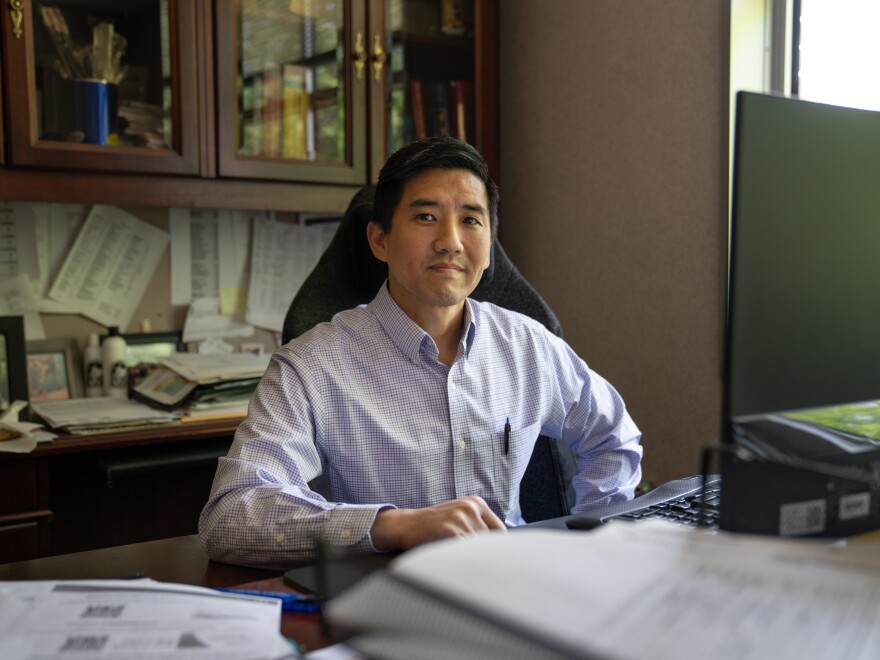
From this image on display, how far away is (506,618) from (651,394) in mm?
2078

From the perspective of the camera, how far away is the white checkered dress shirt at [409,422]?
3.97 feet

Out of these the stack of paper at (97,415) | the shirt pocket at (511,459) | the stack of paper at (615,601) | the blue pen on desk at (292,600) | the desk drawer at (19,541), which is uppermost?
the stack of paper at (615,601)

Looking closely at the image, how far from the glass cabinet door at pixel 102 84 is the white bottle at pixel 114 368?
1.58ft

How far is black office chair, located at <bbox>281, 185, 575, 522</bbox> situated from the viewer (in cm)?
156

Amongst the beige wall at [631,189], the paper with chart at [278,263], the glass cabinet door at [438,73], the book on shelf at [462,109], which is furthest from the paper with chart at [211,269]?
the beige wall at [631,189]

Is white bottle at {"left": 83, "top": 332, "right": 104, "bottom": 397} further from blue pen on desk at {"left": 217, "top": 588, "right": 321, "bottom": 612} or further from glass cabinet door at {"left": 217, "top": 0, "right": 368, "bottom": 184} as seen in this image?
blue pen on desk at {"left": 217, "top": 588, "right": 321, "bottom": 612}

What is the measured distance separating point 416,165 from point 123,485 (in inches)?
42.3

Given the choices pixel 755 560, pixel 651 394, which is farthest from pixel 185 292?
pixel 755 560

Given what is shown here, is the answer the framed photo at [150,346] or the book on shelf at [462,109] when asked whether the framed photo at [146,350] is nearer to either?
the framed photo at [150,346]

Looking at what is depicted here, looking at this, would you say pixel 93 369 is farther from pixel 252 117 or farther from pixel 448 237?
pixel 448 237

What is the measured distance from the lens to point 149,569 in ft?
3.34

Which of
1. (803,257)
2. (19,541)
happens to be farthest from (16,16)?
(803,257)

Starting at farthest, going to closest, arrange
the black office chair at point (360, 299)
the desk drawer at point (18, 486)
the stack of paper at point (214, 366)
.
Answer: the stack of paper at point (214, 366), the desk drawer at point (18, 486), the black office chair at point (360, 299)

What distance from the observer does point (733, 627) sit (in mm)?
478
